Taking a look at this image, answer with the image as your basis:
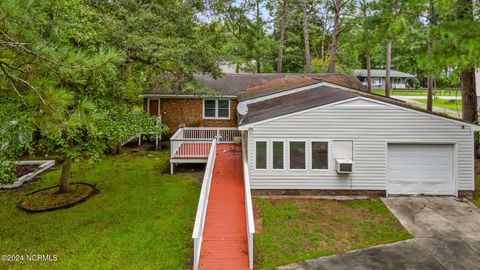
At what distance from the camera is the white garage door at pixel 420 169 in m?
10.4

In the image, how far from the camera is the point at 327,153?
34.3ft

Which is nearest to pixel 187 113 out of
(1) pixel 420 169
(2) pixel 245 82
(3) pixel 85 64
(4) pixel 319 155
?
(2) pixel 245 82

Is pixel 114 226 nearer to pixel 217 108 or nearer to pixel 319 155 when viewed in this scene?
pixel 319 155

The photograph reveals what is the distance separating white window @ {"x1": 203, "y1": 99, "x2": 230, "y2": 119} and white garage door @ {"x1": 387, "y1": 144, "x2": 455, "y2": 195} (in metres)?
10.00

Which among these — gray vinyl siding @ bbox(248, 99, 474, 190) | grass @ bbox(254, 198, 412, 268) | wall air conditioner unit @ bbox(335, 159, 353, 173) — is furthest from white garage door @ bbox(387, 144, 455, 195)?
wall air conditioner unit @ bbox(335, 159, 353, 173)

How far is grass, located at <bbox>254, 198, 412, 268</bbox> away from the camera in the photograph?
7.23 meters

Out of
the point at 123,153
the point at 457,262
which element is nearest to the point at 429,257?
the point at 457,262

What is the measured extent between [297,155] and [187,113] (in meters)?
9.52

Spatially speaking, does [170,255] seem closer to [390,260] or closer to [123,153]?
[390,260]

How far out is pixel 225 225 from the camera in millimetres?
7941

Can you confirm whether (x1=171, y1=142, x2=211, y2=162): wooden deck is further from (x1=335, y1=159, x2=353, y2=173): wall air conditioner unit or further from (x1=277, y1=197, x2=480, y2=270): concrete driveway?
(x1=277, y1=197, x2=480, y2=270): concrete driveway

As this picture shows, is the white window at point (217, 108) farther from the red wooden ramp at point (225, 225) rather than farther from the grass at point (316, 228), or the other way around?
the grass at point (316, 228)

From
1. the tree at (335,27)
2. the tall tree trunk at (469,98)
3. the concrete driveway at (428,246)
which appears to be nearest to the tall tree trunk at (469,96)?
the tall tree trunk at (469,98)

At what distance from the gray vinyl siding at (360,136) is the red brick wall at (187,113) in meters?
8.09
